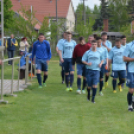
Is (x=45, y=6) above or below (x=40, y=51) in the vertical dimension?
above

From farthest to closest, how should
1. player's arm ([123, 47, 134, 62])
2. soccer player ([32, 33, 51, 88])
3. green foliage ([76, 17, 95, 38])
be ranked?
green foliage ([76, 17, 95, 38]), soccer player ([32, 33, 51, 88]), player's arm ([123, 47, 134, 62])

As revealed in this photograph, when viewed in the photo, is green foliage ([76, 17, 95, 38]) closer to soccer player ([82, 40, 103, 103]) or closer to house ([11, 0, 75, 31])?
house ([11, 0, 75, 31])

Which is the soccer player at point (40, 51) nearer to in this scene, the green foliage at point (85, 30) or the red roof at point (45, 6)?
the green foliage at point (85, 30)

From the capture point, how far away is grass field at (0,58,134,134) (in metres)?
6.14

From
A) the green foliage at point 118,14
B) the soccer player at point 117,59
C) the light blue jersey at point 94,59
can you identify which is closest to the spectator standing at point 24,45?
the soccer player at point 117,59

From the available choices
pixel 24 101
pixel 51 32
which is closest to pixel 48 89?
pixel 24 101

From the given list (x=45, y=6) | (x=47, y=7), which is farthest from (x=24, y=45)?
(x=45, y=6)

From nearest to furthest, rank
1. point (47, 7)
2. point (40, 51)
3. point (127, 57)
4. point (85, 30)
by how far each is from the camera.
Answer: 1. point (127, 57)
2. point (40, 51)
3. point (85, 30)
4. point (47, 7)

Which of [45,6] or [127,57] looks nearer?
[127,57]

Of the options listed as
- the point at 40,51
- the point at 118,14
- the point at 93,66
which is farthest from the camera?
the point at 118,14

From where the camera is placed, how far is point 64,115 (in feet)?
24.3

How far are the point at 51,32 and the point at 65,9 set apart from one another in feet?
126

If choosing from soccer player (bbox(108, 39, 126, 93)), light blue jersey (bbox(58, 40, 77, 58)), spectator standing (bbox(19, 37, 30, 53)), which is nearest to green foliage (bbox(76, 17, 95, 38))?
spectator standing (bbox(19, 37, 30, 53))

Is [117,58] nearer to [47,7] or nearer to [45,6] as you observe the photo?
[47,7]
